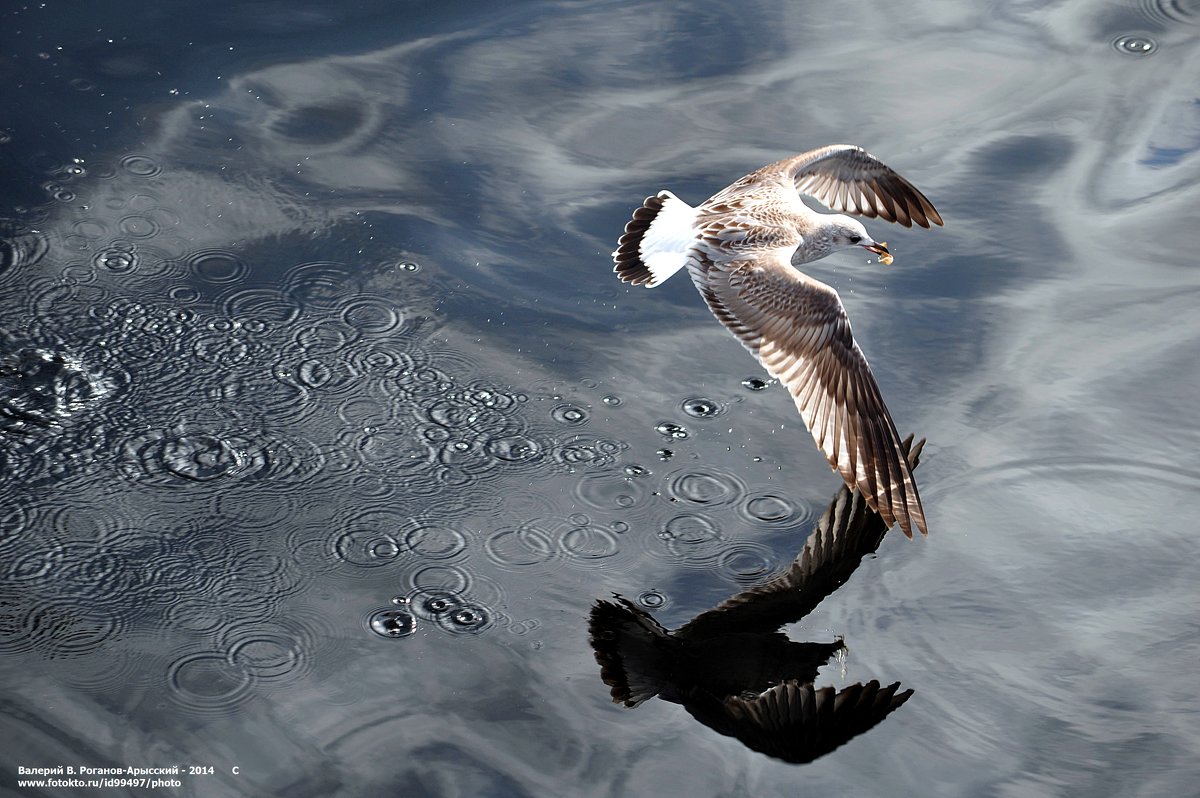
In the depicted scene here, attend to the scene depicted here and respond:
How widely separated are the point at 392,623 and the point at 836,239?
92.7 inches

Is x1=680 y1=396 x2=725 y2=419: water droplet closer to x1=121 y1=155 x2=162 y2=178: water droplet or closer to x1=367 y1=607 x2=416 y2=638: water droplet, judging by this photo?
x1=367 y1=607 x2=416 y2=638: water droplet

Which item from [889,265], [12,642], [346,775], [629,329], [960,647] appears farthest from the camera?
[889,265]

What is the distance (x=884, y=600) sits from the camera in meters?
3.81

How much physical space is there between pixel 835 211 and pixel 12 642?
376cm

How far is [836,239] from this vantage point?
4.92m

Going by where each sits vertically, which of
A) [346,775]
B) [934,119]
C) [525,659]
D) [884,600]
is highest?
[934,119]

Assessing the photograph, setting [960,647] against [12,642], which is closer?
[12,642]

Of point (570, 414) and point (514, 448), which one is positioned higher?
point (570, 414)

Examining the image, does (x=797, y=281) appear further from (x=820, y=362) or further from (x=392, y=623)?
(x=392, y=623)

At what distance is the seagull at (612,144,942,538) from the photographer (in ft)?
13.4

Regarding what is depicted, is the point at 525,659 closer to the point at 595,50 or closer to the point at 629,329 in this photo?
the point at 629,329

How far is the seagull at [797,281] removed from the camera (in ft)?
13.4

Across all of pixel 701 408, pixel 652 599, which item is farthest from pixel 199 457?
pixel 701 408

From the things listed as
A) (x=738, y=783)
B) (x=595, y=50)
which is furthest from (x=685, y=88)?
(x=738, y=783)
